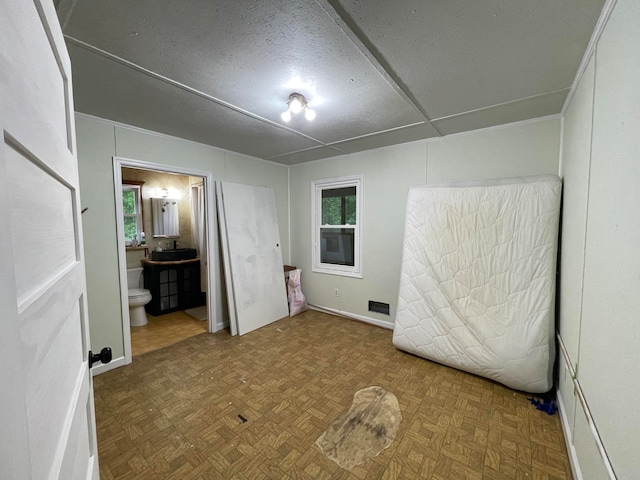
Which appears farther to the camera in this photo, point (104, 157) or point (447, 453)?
point (104, 157)

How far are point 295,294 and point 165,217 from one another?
98.4 inches

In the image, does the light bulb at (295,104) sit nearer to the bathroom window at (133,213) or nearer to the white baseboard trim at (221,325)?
the white baseboard trim at (221,325)

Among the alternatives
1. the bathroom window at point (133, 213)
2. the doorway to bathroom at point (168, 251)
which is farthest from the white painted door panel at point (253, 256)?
the bathroom window at point (133, 213)

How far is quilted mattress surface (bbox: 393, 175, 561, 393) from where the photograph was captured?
6.66ft

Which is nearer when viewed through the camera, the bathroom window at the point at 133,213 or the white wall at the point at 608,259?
the white wall at the point at 608,259

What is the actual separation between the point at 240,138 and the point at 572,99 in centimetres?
280

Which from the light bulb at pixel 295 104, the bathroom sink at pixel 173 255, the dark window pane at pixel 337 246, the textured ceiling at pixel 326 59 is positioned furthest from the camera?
the bathroom sink at pixel 173 255

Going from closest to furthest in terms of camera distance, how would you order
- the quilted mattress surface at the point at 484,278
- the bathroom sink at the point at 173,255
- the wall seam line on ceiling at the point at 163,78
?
the wall seam line on ceiling at the point at 163,78
the quilted mattress surface at the point at 484,278
the bathroom sink at the point at 173,255

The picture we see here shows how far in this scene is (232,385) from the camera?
2.20 m

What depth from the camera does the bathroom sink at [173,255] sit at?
396 cm

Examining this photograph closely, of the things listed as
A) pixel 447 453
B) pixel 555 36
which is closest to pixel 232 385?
pixel 447 453

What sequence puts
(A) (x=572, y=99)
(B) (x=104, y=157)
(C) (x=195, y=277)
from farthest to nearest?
(C) (x=195, y=277) → (B) (x=104, y=157) → (A) (x=572, y=99)

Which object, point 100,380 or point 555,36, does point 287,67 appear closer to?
point 555,36

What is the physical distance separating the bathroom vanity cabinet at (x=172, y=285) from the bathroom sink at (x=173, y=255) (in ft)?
0.40
